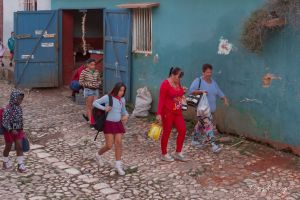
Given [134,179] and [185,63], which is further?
[185,63]

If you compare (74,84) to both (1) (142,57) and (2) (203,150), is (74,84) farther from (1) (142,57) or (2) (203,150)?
(2) (203,150)

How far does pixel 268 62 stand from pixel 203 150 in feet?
5.73

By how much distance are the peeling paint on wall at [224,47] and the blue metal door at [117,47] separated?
115 inches

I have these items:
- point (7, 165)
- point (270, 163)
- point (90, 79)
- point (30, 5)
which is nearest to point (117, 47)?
point (90, 79)

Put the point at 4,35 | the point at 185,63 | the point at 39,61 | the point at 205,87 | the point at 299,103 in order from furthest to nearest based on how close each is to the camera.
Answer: the point at 4,35 < the point at 39,61 < the point at 185,63 < the point at 205,87 < the point at 299,103

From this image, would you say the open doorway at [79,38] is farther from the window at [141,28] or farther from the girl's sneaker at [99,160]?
the girl's sneaker at [99,160]

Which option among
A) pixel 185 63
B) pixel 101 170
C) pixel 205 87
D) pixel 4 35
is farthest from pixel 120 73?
pixel 4 35

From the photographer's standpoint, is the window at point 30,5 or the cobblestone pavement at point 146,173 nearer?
the cobblestone pavement at point 146,173

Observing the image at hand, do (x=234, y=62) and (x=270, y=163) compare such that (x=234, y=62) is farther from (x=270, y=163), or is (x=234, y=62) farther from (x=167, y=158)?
(x=167, y=158)

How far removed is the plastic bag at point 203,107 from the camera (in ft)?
25.3

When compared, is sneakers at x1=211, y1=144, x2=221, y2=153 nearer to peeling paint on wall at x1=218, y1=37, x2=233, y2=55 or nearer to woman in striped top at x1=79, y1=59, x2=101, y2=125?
peeling paint on wall at x1=218, y1=37, x2=233, y2=55

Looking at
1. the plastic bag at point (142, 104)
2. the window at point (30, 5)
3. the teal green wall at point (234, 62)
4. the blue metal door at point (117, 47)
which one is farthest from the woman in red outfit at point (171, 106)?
the window at point (30, 5)

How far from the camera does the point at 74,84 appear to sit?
1162 cm

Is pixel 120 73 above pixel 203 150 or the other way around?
above
